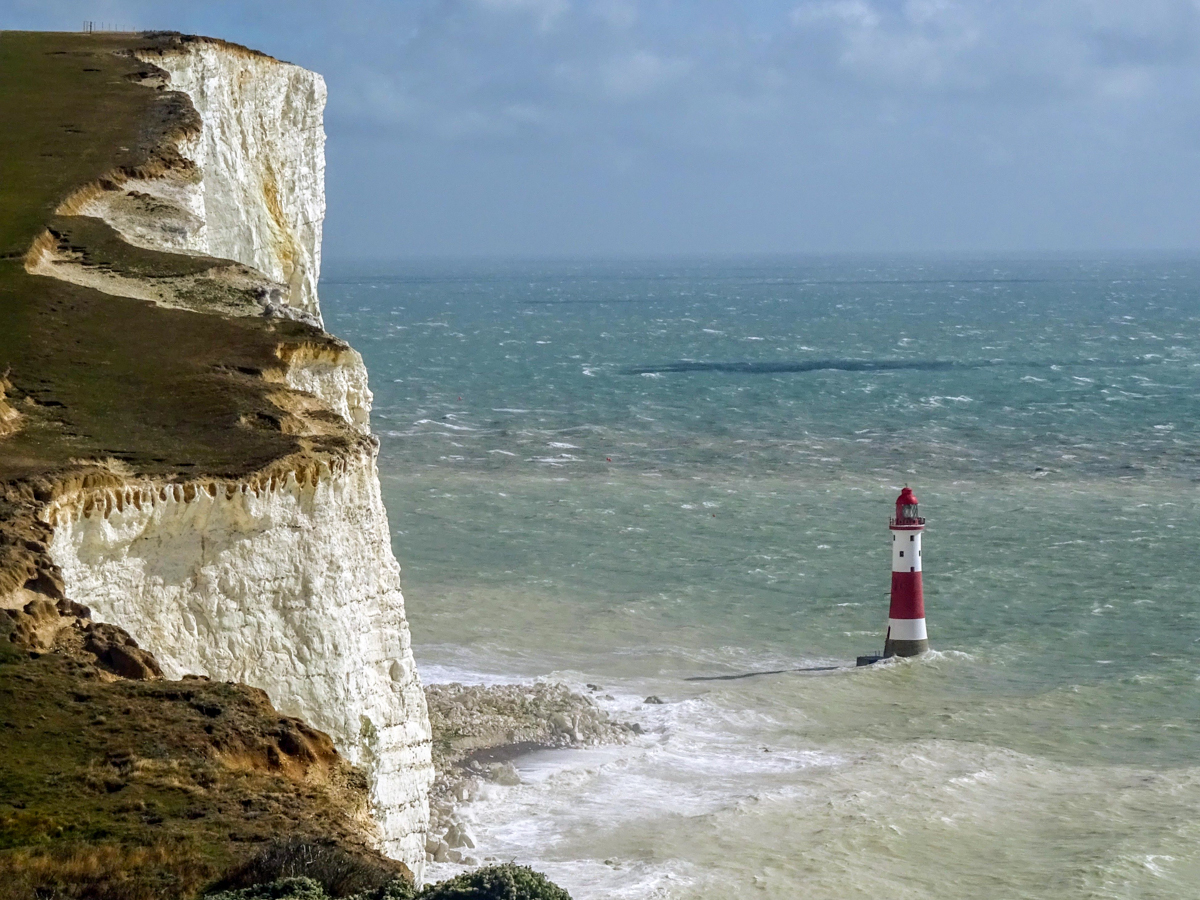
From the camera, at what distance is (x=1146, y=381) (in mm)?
82188

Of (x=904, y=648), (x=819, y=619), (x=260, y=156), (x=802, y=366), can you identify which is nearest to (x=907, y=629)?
(x=904, y=648)

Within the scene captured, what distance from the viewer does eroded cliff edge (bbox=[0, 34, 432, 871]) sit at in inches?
625

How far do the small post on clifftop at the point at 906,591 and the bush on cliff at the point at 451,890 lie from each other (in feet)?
70.6

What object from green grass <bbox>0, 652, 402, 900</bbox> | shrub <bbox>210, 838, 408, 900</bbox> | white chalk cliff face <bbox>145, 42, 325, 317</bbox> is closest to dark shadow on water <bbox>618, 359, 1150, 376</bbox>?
white chalk cliff face <bbox>145, 42, 325, 317</bbox>

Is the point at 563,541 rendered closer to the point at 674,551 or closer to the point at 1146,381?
the point at 674,551

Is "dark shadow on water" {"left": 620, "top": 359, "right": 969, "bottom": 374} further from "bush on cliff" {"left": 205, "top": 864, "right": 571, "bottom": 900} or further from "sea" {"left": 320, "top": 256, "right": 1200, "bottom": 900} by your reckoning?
"bush on cliff" {"left": 205, "top": 864, "right": 571, "bottom": 900}

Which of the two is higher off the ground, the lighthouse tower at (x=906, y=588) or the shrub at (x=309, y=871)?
the shrub at (x=309, y=871)

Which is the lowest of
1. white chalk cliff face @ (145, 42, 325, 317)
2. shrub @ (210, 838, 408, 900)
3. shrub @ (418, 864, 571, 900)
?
shrub @ (418, 864, 571, 900)

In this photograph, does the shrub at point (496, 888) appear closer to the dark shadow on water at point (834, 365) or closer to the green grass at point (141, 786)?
the green grass at point (141, 786)

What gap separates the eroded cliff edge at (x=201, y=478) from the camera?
52.1 ft

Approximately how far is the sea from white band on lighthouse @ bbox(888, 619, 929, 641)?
2.12ft

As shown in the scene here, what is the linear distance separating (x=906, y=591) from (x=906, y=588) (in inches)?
2.3

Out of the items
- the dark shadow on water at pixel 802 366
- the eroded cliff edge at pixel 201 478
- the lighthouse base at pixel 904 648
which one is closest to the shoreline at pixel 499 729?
the eroded cliff edge at pixel 201 478

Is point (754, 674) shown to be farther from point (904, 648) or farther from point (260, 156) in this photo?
point (260, 156)
